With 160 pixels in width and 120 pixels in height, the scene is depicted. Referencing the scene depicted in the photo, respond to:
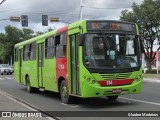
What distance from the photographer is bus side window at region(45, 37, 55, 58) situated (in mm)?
16312

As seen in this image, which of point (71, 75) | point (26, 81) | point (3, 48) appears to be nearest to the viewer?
point (71, 75)

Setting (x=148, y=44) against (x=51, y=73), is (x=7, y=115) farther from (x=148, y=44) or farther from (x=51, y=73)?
(x=148, y=44)

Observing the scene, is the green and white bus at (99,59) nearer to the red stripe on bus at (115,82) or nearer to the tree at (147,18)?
the red stripe on bus at (115,82)

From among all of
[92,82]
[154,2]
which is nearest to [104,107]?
[92,82]

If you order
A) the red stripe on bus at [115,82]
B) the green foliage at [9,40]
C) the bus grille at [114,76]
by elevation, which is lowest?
the red stripe on bus at [115,82]

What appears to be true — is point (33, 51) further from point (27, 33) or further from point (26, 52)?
point (27, 33)

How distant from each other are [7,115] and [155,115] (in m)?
4.35

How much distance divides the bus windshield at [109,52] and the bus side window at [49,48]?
3517 mm

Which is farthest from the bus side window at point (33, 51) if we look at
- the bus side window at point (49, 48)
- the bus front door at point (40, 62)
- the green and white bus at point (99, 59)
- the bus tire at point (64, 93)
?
the bus tire at point (64, 93)

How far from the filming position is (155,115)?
11047 millimetres

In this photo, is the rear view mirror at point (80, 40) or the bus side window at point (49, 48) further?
the bus side window at point (49, 48)

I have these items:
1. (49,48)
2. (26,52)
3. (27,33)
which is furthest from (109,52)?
(27,33)

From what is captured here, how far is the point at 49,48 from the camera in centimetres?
1677

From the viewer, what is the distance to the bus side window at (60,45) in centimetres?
1472
